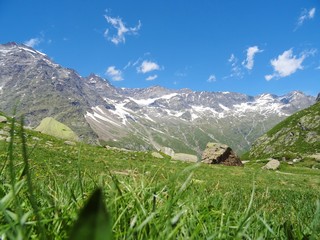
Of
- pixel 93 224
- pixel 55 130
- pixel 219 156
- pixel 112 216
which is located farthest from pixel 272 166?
pixel 93 224

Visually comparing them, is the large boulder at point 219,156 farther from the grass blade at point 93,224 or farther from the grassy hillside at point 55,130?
the grass blade at point 93,224

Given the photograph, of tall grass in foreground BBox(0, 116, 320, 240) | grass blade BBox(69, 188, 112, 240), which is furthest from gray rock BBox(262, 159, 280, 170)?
grass blade BBox(69, 188, 112, 240)

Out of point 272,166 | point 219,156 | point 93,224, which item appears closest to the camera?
point 93,224

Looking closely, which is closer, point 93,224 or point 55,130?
point 93,224

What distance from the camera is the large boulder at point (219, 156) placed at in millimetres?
64250

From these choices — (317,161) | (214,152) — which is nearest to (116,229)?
(214,152)

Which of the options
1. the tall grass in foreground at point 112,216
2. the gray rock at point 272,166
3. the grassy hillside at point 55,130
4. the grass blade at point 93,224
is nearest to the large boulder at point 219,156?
the gray rock at point 272,166

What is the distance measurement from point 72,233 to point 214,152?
6554 cm

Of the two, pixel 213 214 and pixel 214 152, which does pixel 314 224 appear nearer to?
pixel 213 214

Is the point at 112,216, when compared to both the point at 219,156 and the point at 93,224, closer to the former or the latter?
the point at 93,224

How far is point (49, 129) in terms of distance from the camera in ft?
230

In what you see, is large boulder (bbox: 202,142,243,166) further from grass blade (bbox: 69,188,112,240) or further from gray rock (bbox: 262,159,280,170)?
grass blade (bbox: 69,188,112,240)

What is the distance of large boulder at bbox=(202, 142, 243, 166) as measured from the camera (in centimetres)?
6425

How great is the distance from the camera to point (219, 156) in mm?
64438
